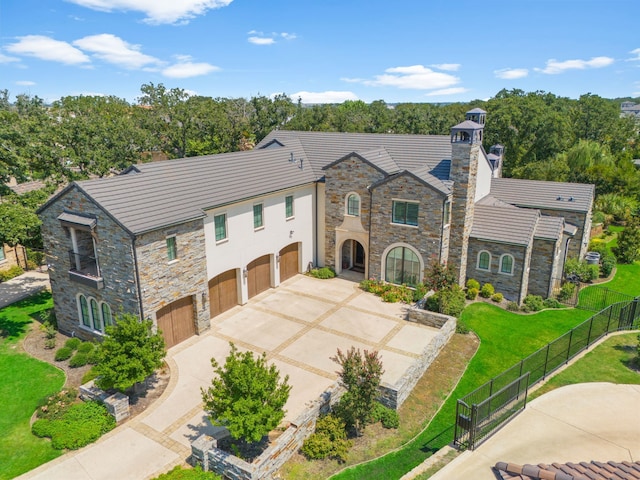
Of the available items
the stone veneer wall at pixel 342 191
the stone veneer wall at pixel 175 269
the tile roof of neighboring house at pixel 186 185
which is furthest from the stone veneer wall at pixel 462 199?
the stone veneer wall at pixel 175 269

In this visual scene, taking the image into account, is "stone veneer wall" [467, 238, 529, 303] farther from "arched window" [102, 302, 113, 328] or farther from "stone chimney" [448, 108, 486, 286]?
"arched window" [102, 302, 113, 328]

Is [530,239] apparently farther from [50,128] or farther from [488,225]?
[50,128]

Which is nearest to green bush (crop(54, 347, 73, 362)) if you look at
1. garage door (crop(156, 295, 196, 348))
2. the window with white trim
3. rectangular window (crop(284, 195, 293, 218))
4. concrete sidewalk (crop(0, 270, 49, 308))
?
garage door (crop(156, 295, 196, 348))

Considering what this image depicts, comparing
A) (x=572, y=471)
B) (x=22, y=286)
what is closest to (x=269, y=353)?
(x=572, y=471)

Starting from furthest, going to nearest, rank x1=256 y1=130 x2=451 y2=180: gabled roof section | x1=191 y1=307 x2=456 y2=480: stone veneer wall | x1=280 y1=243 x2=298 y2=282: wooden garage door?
x1=280 y1=243 x2=298 y2=282: wooden garage door, x1=256 y1=130 x2=451 y2=180: gabled roof section, x1=191 y1=307 x2=456 y2=480: stone veneer wall

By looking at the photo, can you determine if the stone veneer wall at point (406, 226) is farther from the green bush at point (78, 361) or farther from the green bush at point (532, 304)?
the green bush at point (78, 361)

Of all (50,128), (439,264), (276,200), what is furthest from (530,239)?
(50,128)

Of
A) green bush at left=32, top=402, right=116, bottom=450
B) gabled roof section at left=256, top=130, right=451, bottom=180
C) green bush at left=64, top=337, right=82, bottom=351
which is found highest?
gabled roof section at left=256, top=130, right=451, bottom=180
